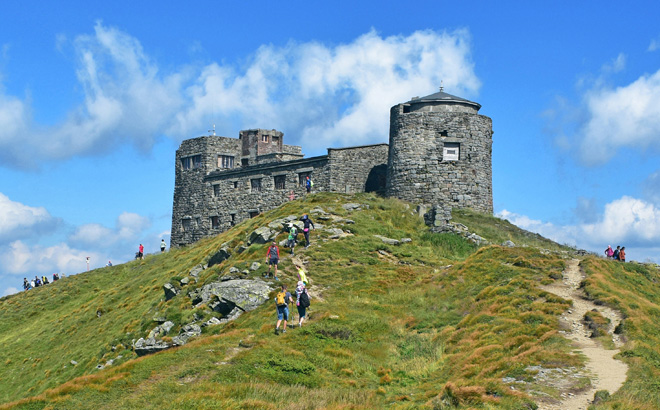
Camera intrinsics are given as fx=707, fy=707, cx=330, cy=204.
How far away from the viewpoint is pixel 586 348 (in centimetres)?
2355

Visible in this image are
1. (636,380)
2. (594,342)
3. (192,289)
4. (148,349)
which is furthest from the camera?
(192,289)

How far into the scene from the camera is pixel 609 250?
4556 centimetres

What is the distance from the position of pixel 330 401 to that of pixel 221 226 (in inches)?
1824

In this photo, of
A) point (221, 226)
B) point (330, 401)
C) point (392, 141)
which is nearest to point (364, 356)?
point (330, 401)

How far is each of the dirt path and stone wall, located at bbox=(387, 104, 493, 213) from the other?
19.2 metres

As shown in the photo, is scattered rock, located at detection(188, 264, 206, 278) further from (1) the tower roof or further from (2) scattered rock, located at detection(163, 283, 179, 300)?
(1) the tower roof

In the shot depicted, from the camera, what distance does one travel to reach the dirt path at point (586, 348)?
19219mm

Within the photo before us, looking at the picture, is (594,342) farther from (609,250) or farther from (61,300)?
(61,300)

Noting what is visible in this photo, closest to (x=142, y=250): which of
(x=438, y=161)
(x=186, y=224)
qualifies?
(x=186, y=224)

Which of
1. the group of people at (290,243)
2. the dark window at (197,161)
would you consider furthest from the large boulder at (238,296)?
the dark window at (197,161)

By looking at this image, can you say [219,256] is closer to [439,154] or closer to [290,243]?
[290,243]

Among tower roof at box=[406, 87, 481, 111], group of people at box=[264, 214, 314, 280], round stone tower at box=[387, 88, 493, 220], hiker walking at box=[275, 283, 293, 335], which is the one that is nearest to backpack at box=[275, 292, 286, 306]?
hiker walking at box=[275, 283, 293, 335]

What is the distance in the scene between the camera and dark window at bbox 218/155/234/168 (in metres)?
70.6

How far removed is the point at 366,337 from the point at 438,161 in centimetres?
2639
